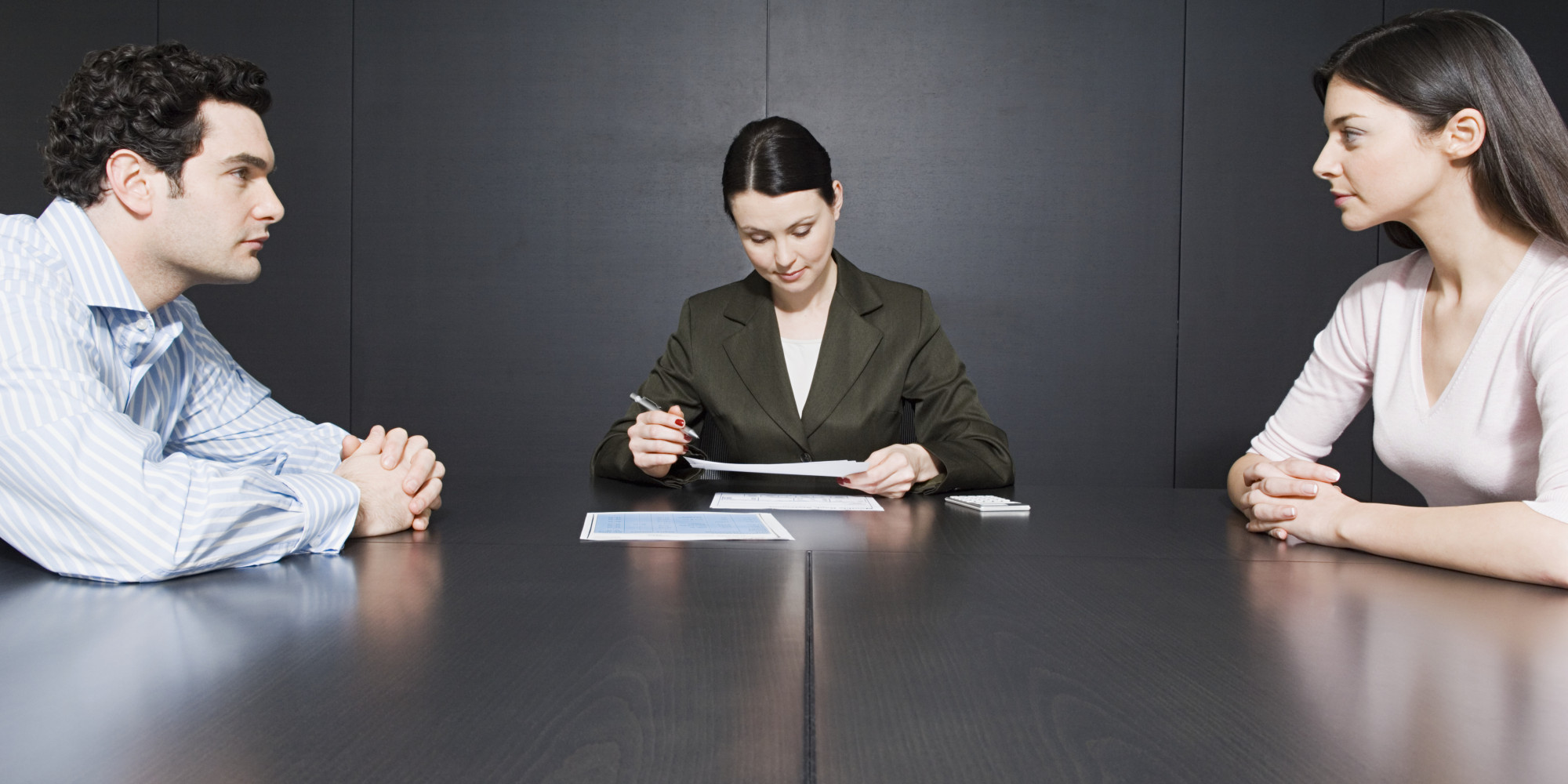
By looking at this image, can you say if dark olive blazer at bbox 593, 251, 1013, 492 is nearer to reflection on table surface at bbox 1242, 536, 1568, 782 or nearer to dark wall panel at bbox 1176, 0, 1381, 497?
reflection on table surface at bbox 1242, 536, 1568, 782

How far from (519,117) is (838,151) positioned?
1.18 m

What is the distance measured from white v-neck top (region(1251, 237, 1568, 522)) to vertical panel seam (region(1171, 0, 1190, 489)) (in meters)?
1.81

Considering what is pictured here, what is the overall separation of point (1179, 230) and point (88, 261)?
335cm

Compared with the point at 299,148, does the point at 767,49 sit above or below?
above

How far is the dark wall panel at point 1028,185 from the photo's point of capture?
3.61m

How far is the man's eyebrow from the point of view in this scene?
1517mm

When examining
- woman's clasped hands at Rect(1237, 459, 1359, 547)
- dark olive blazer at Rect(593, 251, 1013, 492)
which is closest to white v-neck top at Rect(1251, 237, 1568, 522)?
woman's clasped hands at Rect(1237, 459, 1359, 547)

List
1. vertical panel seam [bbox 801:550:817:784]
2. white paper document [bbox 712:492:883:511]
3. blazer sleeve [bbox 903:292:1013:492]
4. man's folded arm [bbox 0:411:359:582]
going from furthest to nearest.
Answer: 1. blazer sleeve [bbox 903:292:1013:492]
2. white paper document [bbox 712:492:883:511]
3. man's folded arm [bbox 0:411:359:582]
4. vertical panel seam [bbox 801:550:817:784]

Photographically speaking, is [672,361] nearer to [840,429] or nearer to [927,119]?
[840,429]

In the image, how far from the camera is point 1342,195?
5.33ft

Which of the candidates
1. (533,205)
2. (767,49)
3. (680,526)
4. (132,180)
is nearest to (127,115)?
(132,180)

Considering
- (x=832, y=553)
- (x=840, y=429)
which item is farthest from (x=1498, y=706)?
(x=840, y=429)

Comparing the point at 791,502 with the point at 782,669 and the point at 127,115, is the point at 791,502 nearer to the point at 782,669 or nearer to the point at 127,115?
the point at 782,669

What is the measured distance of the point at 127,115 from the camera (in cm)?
142
